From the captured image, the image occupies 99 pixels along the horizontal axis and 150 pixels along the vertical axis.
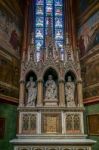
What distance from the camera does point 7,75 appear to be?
12086mm

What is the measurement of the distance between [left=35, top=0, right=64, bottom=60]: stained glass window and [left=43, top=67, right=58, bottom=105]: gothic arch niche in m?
1.60

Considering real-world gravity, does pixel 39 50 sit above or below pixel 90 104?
above

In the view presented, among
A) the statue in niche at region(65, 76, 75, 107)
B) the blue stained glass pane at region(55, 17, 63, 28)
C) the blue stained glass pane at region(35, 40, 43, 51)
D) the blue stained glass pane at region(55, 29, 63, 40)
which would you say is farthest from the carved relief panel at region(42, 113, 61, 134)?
the blue stained glass pane at region(55, 17, 63, 28)

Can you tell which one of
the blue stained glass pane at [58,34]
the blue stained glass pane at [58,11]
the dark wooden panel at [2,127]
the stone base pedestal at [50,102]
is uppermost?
the blue stained glass pane at [58,11]

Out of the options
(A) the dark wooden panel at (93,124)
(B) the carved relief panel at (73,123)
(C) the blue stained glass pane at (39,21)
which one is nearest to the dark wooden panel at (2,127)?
(B) the carved relief panel at (73,123)

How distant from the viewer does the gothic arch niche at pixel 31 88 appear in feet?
38.8

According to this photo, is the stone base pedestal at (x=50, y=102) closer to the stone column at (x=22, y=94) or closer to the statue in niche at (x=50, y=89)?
the statue in niche at (x=50, y=89)

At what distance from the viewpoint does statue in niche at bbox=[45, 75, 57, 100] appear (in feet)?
39.3

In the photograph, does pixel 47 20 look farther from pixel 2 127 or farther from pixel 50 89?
pixel 2 127

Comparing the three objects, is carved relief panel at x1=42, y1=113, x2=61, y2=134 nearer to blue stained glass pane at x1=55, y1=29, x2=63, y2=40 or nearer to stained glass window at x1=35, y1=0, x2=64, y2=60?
stained glass window at x1=35, y1=0, x2=64, y2=60

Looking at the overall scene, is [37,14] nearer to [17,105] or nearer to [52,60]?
[52,60]

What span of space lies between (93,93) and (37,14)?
6.99 meters

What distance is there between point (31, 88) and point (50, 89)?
3.45 ft

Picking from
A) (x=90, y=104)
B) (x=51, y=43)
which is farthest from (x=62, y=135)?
(x=51, y=43)
